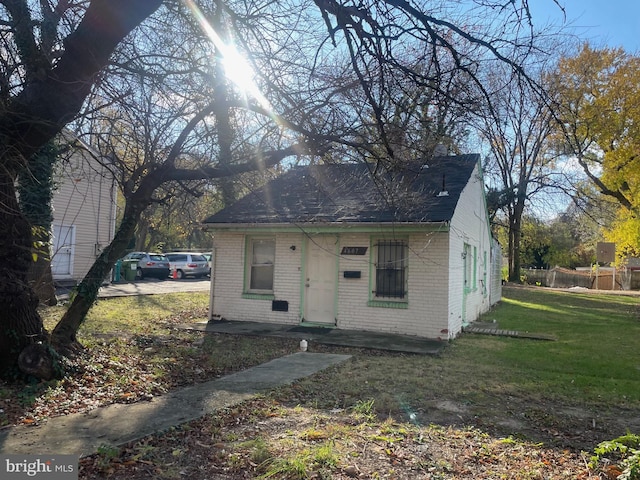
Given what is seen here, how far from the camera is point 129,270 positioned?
1000 inches

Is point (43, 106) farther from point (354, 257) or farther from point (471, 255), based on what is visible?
point (471, 255)

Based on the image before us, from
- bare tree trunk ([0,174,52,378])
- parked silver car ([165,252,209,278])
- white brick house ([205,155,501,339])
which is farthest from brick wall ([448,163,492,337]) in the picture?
parked silver car ([165,252,209,278])

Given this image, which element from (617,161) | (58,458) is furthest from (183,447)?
(617,161)

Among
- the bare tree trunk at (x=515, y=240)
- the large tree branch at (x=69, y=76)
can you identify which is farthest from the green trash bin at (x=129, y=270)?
the bare tree trunk at (x=515, y=240)

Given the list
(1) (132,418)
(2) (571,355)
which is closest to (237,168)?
(1) (132,418)

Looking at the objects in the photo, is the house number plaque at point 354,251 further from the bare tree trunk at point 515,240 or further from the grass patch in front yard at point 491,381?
the bare tree trunk at point 515,240

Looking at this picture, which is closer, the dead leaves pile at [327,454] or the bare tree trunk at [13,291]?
the dead leaves pile at [327,454]

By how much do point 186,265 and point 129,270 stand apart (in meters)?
6.21

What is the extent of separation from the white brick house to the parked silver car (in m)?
19.6

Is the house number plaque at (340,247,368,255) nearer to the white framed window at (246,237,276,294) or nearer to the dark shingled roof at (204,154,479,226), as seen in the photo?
the dark shingled roof at (204,154,479,226)

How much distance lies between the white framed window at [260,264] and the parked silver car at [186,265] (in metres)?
20.6

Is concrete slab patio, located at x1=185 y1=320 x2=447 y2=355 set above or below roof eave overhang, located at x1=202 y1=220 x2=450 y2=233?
below

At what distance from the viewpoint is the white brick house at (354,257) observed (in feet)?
33.2

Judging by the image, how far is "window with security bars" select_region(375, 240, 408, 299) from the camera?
10.5 metres
